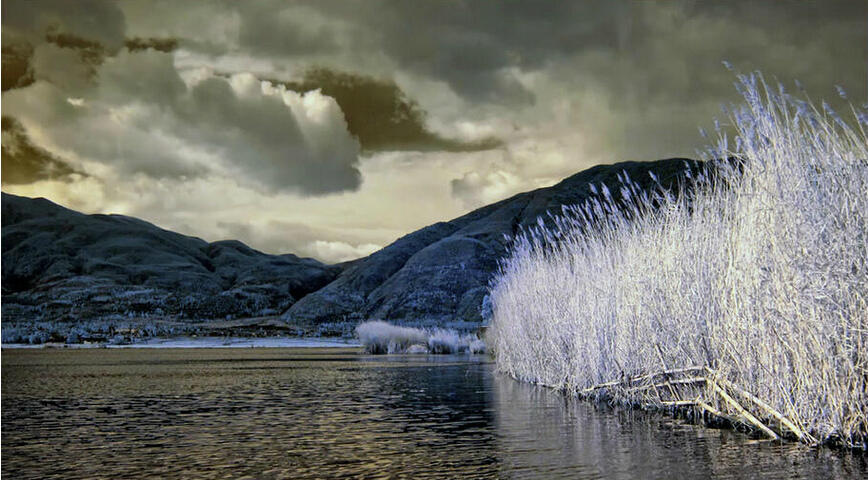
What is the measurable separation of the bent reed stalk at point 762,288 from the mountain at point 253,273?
4358cm

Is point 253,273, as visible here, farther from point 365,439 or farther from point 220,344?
point 365,439

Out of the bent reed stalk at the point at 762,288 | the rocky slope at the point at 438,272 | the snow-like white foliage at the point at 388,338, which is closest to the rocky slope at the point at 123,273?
A: the rocky slope at the point at 438,272

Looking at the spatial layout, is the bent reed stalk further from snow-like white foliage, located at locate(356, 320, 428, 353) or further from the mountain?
the mountain

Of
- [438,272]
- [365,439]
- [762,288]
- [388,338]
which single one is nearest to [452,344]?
[388,338]

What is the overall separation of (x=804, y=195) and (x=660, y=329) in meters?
3.70

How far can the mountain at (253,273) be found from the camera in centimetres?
8369

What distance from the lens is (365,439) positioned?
9414 mm

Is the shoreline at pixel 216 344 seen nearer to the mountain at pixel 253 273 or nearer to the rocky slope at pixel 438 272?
the mountain at pixel 253 273

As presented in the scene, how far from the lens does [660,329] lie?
11.2 meters

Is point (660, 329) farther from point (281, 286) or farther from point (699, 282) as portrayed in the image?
point (281, 286)

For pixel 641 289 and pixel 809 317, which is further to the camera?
pixel 641 289

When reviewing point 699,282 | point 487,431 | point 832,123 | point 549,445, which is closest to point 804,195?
point 832,123

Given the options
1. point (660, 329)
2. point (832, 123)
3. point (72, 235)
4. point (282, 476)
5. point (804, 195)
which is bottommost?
point (282, 476)

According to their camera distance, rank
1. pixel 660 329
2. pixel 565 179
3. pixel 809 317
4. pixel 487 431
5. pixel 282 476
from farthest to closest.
Answer: pixel 565 179 → pixel 660 329 → pixel 487 431 → pixel 809 317 → pixel 282 476
